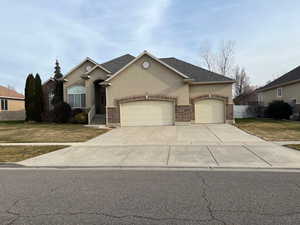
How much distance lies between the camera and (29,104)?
24.4 meters

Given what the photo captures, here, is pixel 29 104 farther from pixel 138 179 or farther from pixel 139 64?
pixel 138 179

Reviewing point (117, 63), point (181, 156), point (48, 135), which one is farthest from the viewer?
point (117, 63)

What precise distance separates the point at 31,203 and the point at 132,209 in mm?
2088

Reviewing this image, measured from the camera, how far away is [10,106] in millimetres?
31828

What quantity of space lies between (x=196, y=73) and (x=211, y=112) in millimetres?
4293

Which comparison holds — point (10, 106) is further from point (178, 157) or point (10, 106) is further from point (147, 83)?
point (178, 157)

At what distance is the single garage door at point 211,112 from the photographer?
1933cm

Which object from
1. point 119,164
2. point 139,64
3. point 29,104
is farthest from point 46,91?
point 119,164

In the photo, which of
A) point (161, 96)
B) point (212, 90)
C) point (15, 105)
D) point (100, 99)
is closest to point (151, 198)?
point (161, 96)

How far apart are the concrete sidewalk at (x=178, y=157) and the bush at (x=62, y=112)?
13.3 meters

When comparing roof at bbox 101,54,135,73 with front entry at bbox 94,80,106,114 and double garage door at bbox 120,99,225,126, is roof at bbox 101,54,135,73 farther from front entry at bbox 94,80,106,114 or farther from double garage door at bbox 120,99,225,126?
double garage door at bbox 120,99,225,126

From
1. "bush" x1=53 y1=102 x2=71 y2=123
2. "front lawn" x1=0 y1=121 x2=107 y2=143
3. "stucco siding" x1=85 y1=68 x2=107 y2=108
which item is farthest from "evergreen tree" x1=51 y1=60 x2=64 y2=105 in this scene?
"front lawn" x1=0 y1=121 x2=107 y2=143

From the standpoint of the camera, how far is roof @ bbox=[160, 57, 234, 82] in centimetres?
1959

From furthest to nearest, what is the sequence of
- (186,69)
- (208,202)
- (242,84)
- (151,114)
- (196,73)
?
(242,84)
(186,69)
(196,73)
(151,114)
(208,202)
